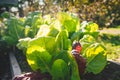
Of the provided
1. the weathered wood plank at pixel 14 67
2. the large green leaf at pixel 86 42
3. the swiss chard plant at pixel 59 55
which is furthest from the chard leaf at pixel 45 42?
the weathered wood plank at pixel 14 67

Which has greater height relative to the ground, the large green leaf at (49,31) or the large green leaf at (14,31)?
the large green leaf at (49,31)

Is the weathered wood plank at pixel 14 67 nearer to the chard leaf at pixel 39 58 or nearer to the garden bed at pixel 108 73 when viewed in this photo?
the garden bed at pixel 108 73

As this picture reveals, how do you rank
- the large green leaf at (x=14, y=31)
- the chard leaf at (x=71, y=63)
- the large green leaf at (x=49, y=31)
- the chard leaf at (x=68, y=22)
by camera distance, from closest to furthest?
the chard leaf at (x=71, y=63) → the large green leaf at (x=49, y=31) → the chard leaf at (x=68, y=22) → the large green leaf at (x=14, y=31)

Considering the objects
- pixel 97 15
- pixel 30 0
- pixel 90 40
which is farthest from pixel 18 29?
pixel 30 0

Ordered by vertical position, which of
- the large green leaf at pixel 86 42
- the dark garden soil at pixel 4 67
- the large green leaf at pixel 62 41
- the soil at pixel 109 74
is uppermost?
the large green leaf at pixel 62 41

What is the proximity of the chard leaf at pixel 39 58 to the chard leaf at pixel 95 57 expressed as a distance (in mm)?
451

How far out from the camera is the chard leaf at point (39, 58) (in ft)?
11.7

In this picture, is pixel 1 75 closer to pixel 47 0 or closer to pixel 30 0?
pixel 47 0

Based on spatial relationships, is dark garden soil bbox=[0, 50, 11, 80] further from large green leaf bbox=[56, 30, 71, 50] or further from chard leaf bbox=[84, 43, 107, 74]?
chard leaf bbox=[84, 43, 107, 74]

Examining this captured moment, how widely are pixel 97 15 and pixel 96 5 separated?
352 millimetres

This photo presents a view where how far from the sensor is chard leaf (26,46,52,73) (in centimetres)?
355

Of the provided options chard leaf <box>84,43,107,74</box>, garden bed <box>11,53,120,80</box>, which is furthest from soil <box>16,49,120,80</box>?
chard leaf <box>84,43,107,74</box>

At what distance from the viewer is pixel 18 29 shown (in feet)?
20.3

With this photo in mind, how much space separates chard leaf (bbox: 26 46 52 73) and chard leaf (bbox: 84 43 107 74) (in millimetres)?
451
